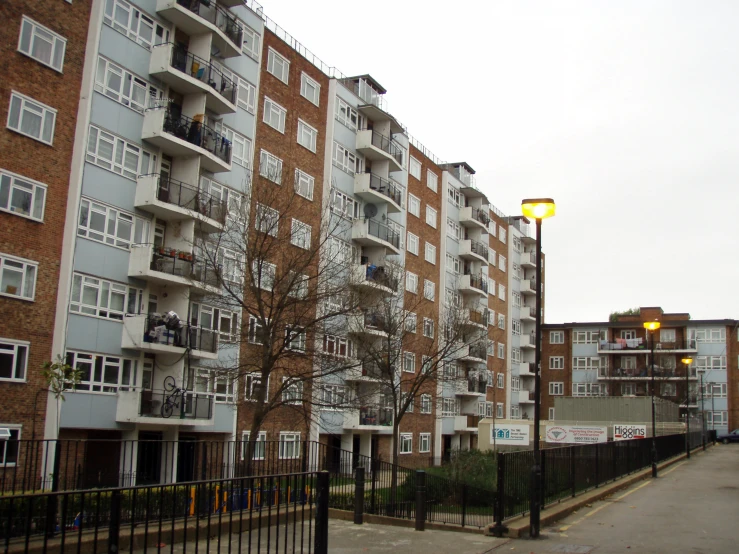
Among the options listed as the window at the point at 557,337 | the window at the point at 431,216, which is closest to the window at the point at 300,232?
the window at the point at 431,216

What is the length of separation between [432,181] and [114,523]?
53000mm

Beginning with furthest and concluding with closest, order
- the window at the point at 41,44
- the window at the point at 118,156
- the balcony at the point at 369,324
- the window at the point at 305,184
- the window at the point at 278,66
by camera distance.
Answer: the window at the point at 305,184, the window at the point at 278,66, the balcony at the point at 369,324, the window at the point at 118,156, the window at the point at 41,44

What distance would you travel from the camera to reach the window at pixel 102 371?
90.2ft

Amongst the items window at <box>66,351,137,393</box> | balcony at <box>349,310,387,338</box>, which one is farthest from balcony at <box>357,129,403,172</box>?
window at <box>66,351,137,393</box>

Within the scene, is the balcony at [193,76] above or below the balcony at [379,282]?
above

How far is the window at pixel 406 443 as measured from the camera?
49494 millimetres

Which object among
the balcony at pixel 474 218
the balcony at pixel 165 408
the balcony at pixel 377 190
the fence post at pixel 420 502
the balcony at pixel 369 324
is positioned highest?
the balcony at pixel 474 218

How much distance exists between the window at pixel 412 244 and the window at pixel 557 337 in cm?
4409

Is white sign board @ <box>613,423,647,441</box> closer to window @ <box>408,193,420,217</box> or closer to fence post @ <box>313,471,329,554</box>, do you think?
window @ <box>408,193,420,217</box>

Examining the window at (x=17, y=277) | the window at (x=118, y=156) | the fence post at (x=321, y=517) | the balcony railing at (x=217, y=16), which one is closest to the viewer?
the fence post at (x=321, y=517)

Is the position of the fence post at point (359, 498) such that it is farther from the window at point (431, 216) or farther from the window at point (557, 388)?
the window at point (557, 388)

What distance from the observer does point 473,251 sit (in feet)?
202

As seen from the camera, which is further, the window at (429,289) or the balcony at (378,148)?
the window at (429,289)

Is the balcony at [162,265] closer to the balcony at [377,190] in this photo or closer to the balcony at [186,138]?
the balcony at [186,138]
